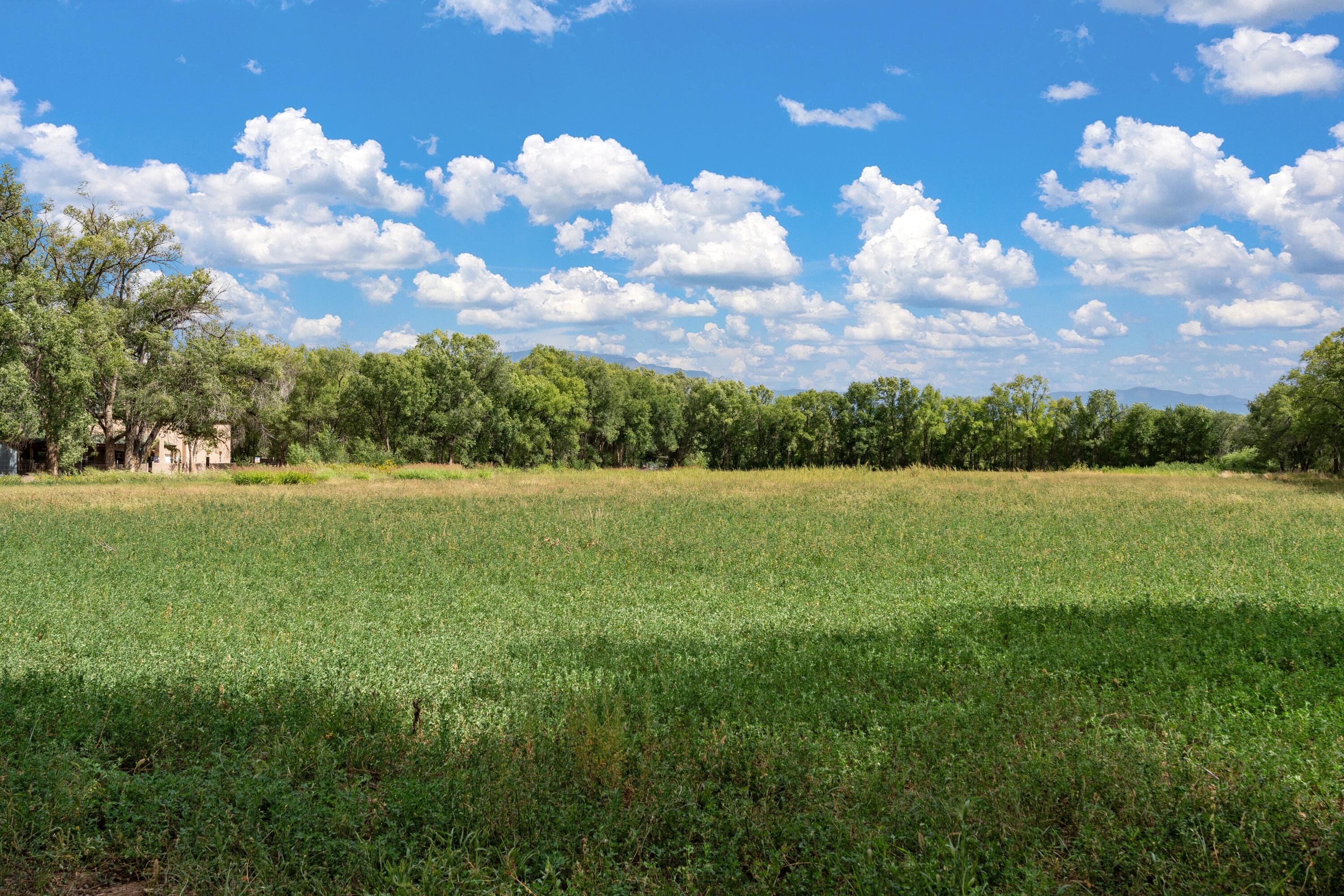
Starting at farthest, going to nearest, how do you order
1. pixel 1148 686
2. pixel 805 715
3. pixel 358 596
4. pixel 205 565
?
1. pixel 205 565
2. pixel 358 596
3. pixel 1148 686
4. pixel 805 715

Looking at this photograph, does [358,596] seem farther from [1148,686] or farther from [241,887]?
[1148,686]

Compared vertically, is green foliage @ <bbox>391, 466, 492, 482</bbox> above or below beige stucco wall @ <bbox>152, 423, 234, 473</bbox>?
below

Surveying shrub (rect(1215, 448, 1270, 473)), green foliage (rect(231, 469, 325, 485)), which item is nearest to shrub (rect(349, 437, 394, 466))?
green foliage (rect(231, 469, 325, 485))

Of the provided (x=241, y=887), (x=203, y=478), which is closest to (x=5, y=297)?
(x=203, y=478)

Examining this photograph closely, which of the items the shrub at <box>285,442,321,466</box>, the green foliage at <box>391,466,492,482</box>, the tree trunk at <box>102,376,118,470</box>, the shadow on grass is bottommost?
the shadow on grass

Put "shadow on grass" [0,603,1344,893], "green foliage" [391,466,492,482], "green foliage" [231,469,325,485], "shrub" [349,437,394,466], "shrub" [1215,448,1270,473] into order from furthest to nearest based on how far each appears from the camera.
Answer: "shrub" [1215,448,1270,473], "shrub" [349,437,394,466], "green foliage" [391,466,492,482], "green foliage" [231,469,325,485], "shadow on grass" [0,603,1344,893]

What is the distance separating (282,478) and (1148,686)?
139 feet

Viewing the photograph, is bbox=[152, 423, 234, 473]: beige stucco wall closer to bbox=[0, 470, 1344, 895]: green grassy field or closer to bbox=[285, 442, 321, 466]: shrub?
bbox=[285, 442, 321, 466]: shrub

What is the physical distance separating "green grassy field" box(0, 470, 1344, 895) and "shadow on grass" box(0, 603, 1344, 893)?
33mm

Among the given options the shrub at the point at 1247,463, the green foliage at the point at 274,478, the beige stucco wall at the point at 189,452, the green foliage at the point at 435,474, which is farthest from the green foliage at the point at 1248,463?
the beige stucco wall at the point at 189,452

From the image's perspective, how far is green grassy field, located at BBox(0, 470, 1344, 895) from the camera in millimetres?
4648

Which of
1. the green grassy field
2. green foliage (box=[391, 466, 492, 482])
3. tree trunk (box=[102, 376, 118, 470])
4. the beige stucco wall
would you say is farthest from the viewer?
the beige stucco wall

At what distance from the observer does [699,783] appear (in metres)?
5.64

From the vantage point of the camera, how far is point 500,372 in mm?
70312
